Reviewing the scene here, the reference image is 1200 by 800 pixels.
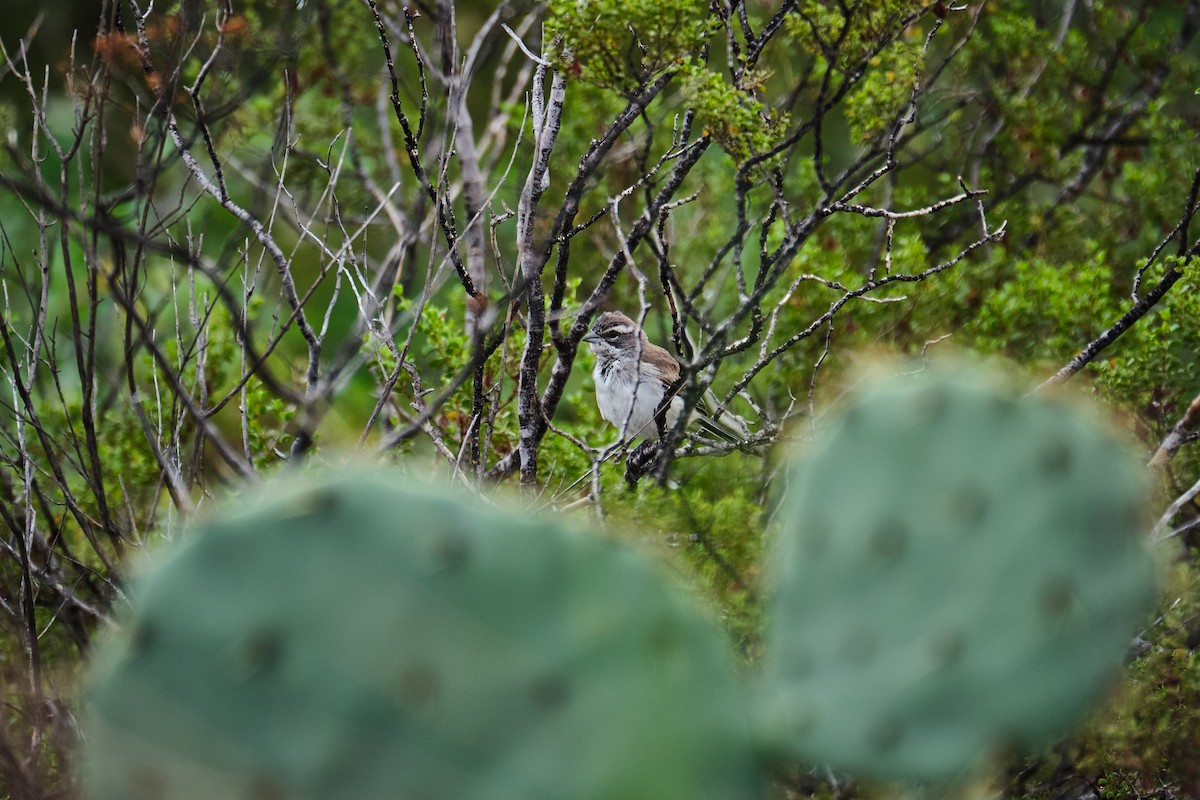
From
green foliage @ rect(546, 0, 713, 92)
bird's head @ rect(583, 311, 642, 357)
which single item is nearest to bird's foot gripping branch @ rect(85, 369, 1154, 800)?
green foliage @ rect(546, 0, 713, 92)

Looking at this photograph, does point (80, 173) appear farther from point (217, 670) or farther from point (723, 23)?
point (217, 670)

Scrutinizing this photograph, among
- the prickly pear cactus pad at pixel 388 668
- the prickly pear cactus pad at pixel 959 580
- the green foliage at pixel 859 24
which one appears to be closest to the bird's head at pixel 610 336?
the green foliage at pixel 859 24

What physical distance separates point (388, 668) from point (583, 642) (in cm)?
25

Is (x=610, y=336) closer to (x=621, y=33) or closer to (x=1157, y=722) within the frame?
(x=621, y=33)

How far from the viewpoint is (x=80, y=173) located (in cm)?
366

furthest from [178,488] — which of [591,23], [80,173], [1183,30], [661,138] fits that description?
[1183,30]

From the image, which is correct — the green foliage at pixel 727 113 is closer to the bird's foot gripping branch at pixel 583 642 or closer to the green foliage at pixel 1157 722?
the green foliage at pixel 1157 722

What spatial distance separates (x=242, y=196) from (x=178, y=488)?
15.1 feet

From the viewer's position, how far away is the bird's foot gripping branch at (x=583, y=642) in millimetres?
1539

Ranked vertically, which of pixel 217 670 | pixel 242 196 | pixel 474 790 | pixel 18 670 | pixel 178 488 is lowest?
pixel 474 790

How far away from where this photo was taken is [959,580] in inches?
64.9

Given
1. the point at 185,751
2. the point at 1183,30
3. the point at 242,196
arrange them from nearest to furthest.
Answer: the point at 185,751 < the point at 1183,30 < the point at 242,196

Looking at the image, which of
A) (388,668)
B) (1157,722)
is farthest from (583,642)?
(1157,722)

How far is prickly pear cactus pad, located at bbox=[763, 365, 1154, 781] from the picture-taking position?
1624 mm
